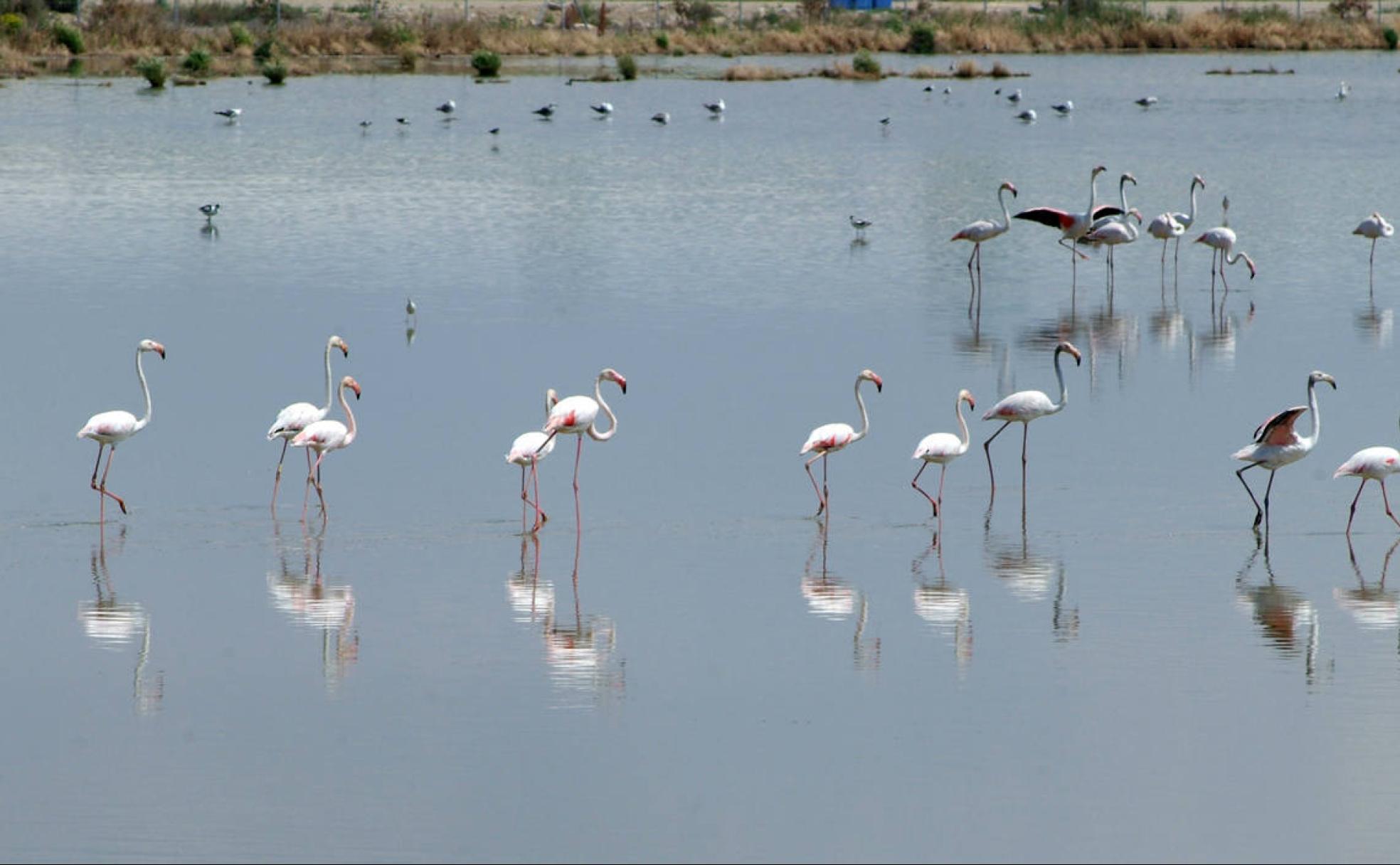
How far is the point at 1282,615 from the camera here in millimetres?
9711

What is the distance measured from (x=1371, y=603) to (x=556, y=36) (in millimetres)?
53572

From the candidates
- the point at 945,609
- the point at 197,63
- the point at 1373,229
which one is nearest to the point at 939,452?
the point at 945,609

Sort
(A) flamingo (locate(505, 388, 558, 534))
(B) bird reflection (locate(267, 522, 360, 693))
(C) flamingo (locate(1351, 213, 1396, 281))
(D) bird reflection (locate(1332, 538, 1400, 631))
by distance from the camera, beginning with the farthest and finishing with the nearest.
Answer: (C) flamingo (locate(1351, 213, 1396, 281)), (A) flamingo (locate(505, 388, 558, 534)), (D) bird reflection (locate(1332, 538, 1400, 631)), (B) bird reflection (locate(267, 522, 360, 693))

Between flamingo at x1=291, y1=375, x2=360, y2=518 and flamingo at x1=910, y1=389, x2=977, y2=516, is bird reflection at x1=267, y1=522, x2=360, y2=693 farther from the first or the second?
flamingo at x1=910, y1=389, x2=977, y2=516

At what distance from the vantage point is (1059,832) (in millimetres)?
7074

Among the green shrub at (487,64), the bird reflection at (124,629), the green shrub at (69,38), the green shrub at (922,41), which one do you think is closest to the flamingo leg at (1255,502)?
the bird reflection at (124,629)

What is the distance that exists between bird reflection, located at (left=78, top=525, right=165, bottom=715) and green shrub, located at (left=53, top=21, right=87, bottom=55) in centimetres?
4777

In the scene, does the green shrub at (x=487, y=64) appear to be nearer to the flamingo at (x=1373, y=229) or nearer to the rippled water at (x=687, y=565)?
the rippled water at (x=687, y=565)

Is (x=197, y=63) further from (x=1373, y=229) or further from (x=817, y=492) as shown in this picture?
(x=817, y=492)

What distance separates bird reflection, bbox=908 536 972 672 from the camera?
9211 mm

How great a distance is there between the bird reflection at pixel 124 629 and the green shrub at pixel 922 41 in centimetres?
5266

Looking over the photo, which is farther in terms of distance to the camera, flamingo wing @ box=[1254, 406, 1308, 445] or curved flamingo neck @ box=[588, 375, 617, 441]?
curved flamingo neck @ box=[588, 375, 617, 441]

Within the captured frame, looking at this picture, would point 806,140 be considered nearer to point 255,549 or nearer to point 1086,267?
point 1086,267

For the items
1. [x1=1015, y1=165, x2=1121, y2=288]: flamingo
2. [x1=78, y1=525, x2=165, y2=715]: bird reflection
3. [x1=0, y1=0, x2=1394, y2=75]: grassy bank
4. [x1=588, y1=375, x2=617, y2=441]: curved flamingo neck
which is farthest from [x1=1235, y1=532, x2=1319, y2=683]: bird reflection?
[x1=0, y1=0, x2=1394, y2=75]: grassy bank
